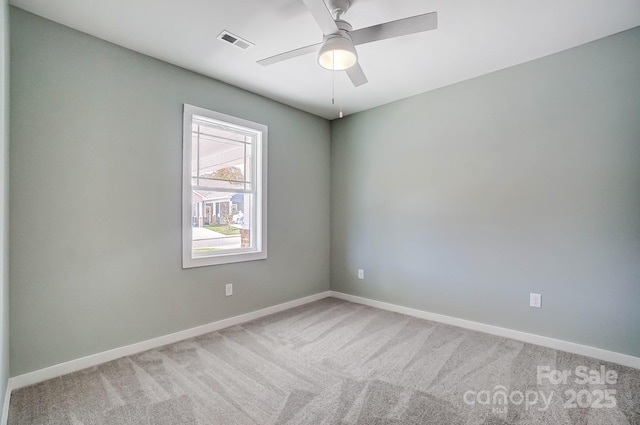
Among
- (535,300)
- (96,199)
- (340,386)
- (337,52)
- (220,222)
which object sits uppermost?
(337,52)

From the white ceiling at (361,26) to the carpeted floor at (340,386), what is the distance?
103 inches

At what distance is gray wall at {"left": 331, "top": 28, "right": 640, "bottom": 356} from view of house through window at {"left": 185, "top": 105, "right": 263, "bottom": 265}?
1.47 meters

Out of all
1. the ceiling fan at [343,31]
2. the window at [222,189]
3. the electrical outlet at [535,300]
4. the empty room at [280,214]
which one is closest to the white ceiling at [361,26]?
the empty room at [280,214]

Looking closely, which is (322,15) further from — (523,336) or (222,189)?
(523,336)

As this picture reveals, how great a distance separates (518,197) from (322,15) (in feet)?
7.90

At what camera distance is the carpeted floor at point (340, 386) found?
1787 millimetres

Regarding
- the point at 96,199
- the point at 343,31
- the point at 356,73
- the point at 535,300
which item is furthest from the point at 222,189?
the point at 535,300

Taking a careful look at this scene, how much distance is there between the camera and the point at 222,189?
331cm

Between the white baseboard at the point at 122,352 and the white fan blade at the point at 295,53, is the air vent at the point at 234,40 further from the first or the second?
the white baseboard at the point at 122,352

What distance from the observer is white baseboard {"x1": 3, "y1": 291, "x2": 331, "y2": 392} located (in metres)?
2.10

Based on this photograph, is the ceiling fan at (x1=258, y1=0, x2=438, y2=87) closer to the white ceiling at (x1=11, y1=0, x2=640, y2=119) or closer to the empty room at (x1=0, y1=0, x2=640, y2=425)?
the empty room at (x1=0, y1=0, x2=640, y2=425)

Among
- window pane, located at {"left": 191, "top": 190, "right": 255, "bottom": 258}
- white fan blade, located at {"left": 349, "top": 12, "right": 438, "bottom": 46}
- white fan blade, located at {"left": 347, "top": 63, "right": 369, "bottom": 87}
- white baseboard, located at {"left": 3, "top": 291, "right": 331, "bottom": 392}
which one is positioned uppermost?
white fan blade, located at {"left": 349, "top": 12, "right": 438, "bottom": 46}

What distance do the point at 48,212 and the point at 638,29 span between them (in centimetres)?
466

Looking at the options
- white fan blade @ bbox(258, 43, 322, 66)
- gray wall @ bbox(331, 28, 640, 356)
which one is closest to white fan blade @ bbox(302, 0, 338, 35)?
white fan blade @ bbox(258, 43, 322, 66)
